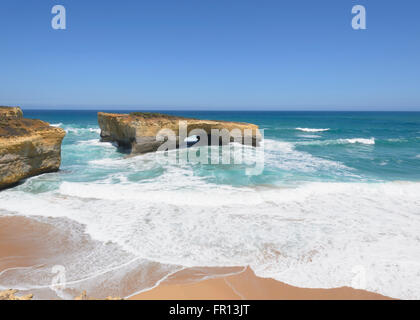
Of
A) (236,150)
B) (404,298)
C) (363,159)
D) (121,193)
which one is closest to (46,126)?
(121,193)

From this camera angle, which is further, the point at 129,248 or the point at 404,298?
the point at 129,248

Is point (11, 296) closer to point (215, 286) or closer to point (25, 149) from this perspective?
point (215, 286)

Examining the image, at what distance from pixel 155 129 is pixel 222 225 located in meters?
9.39

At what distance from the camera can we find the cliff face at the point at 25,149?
24.2 feet

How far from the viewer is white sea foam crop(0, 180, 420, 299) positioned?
4.05 meters

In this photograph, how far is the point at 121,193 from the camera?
287 inches

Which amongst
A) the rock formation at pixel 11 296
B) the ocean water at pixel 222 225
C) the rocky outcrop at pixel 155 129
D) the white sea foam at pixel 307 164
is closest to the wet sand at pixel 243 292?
the ocean water at pixel 222 225

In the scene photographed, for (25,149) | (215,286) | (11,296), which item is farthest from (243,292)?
(25,149)

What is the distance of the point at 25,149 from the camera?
7.95 metres

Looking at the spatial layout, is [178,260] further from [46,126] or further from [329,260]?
[46,126]

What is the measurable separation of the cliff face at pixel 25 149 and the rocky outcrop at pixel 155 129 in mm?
4456

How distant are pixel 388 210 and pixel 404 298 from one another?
11.5 feet
